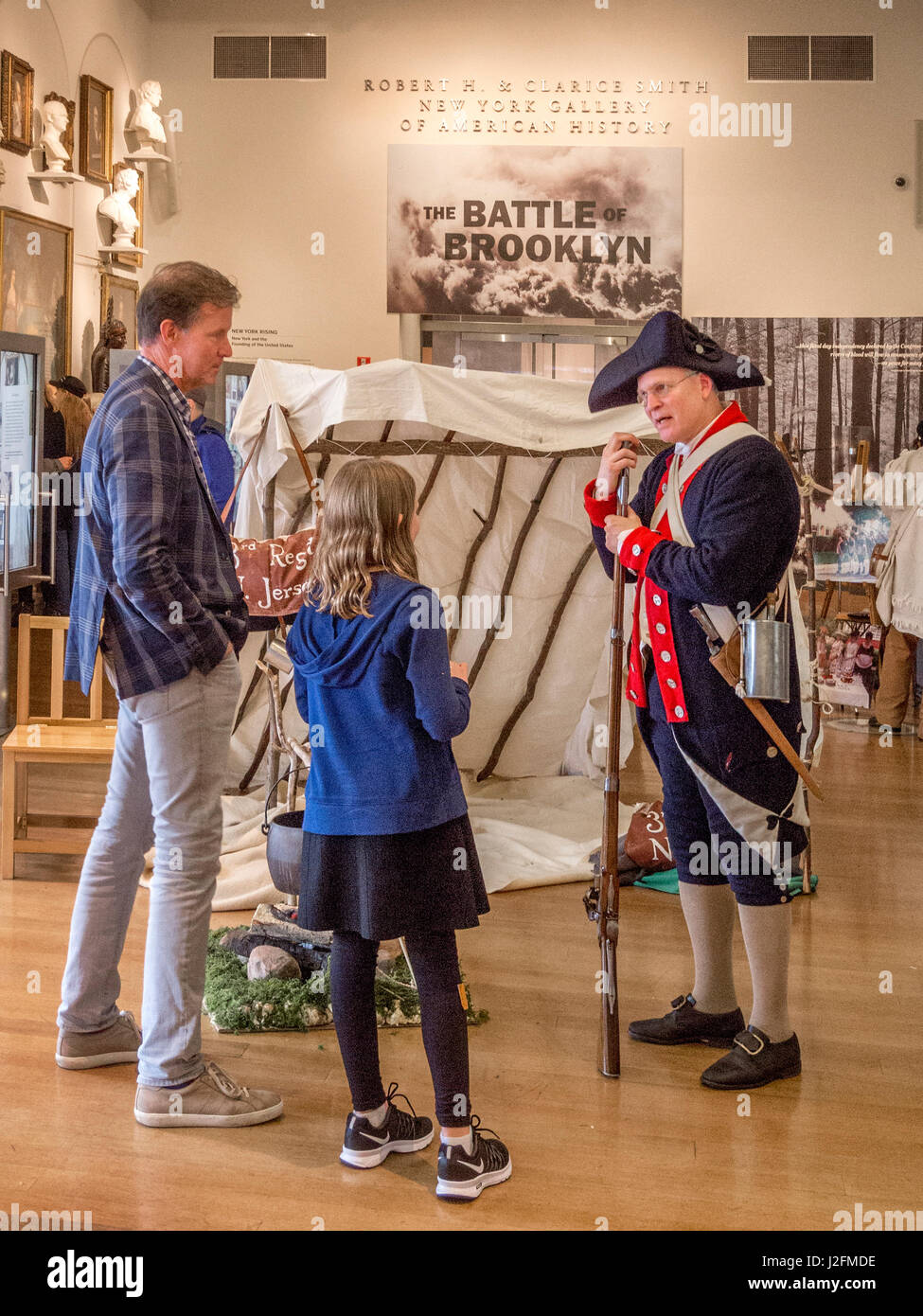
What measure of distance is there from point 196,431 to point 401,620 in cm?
187

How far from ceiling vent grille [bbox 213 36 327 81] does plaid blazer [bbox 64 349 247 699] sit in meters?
7.31

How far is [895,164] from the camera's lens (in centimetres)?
877

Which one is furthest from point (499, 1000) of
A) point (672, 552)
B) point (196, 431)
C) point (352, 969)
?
point (196, 431)

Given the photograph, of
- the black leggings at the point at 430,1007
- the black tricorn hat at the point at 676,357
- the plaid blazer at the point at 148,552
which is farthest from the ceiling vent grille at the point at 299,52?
the black leggings at the point at 430,1007

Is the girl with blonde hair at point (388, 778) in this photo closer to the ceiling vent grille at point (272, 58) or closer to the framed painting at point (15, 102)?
the framed painting at point (15, 102)

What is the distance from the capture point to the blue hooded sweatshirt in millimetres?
2145

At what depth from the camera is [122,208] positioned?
8211mm

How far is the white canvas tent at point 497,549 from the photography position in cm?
418

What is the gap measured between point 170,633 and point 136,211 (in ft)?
23.4

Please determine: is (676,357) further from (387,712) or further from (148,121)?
(148,121)

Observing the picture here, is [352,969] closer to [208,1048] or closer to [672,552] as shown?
[208,1048]

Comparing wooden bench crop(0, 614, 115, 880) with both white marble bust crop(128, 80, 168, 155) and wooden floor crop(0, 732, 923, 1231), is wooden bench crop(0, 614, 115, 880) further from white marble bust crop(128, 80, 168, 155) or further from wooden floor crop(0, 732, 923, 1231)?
white marble bust crop(128, 80, 168, 155)

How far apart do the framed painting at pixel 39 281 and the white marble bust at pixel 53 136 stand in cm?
33

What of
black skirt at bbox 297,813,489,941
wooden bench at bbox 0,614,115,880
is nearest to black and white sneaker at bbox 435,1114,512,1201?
black skirt at bbox 297,813,489,941
